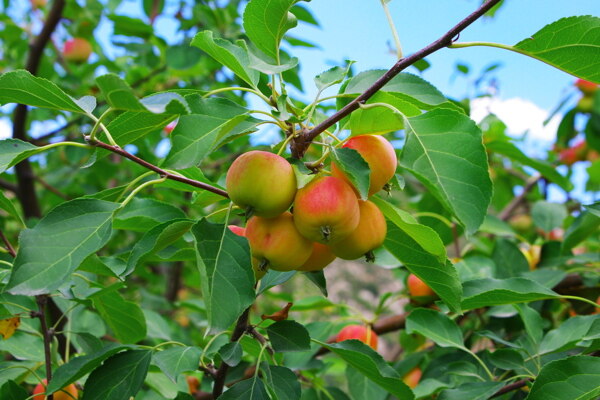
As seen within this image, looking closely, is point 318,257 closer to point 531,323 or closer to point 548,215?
point 531,323

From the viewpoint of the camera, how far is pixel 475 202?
2.03 ft

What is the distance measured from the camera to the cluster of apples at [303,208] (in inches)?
26.8

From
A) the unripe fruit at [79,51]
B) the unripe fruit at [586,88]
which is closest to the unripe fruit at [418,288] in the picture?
the unripe fruit at [586,88]

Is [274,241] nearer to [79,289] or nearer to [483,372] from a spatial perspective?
[79,289]

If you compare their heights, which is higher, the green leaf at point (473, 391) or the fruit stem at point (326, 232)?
Result: the fruit stem at point (326, 232)

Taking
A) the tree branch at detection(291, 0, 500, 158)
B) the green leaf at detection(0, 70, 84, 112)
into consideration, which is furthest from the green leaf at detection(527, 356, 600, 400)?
the green leaf at detection(0, 70, 84, 112)

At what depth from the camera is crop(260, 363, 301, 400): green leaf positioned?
769 mm

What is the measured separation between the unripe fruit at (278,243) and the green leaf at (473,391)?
14.5 inches

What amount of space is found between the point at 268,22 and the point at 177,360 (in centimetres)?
50

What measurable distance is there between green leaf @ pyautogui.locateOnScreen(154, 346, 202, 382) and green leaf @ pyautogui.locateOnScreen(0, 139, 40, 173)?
0.33 meters

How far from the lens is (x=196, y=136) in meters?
0.70

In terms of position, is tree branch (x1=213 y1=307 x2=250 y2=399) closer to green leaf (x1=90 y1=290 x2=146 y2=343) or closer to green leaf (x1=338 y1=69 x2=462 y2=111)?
green leaf (x1=90 y1=290 x2=146 y2=343)

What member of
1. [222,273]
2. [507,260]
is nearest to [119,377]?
[222,273]

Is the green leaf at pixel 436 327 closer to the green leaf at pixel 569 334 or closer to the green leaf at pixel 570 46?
the green leaf at pixel 569 334
